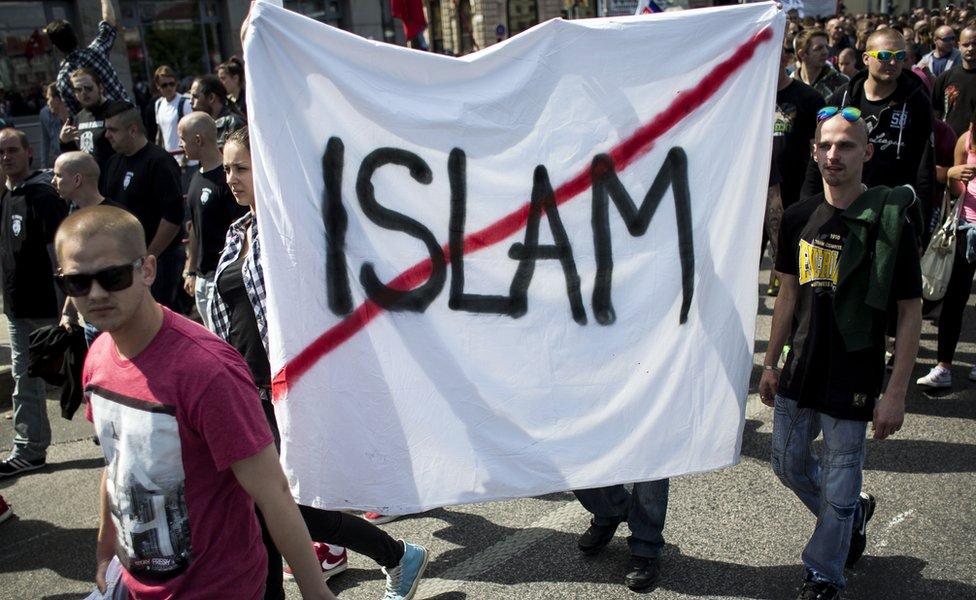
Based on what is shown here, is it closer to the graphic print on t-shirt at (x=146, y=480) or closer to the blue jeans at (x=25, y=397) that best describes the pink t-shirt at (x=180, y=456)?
the graphic print on t-shirt at (x=146, y=480)

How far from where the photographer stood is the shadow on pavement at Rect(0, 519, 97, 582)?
4008 millimetres

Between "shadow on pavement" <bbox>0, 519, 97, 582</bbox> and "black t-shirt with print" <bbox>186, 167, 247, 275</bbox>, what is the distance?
133 cm

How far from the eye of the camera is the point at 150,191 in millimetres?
5359

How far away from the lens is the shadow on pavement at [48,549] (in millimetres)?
4008

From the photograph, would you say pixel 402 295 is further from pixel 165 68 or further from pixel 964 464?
pixel 165 68

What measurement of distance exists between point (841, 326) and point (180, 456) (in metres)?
2.08

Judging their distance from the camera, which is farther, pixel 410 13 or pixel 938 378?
pixel 410 13

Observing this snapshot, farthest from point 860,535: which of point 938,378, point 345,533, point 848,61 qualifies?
point 848,61

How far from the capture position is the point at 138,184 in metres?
5.35

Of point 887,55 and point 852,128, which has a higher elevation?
point 887,55

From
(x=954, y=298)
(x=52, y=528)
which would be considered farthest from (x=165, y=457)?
(x=954, y=298)

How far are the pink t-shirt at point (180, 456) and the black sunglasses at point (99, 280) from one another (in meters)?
0.15

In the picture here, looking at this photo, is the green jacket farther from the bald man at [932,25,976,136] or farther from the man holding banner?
the bald man at [932,25,976,136]

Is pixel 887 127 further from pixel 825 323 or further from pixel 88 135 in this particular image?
pixel 88 135
